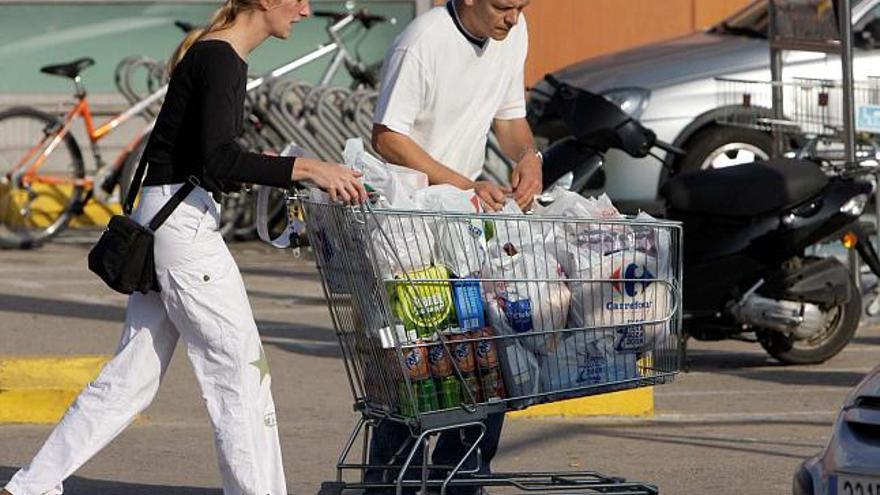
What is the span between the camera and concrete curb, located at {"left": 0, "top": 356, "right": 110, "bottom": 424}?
8953mm

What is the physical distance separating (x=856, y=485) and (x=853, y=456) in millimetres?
94

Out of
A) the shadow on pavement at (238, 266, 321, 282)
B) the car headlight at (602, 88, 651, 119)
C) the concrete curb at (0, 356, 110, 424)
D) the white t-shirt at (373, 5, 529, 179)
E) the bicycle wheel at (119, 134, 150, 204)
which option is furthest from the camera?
the bicycle wheel at (119, 134, 150, 204)

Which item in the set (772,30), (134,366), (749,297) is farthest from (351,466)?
(772,30)

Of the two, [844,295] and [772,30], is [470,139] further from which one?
[772,30]

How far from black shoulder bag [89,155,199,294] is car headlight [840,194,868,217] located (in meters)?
4.55

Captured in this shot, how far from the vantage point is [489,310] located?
5883 mm

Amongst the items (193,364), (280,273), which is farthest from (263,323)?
(193,364)

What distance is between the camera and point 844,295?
10062 mm

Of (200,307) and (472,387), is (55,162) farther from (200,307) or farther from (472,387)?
(472,387)

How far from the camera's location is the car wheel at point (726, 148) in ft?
42.6

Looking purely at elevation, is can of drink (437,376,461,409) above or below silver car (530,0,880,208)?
below

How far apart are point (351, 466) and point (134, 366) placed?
0.76 metres

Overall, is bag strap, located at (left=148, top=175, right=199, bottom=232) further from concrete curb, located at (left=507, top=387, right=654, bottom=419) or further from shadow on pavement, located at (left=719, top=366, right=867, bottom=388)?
shadow on pavement, located at (left=719, top=366, right=867, bottom=388)

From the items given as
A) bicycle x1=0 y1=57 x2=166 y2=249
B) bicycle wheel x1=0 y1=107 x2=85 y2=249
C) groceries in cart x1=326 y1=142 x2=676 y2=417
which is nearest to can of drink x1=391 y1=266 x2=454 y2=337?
groceries in cart x1=326 y1=142 x2=676 y2=417
